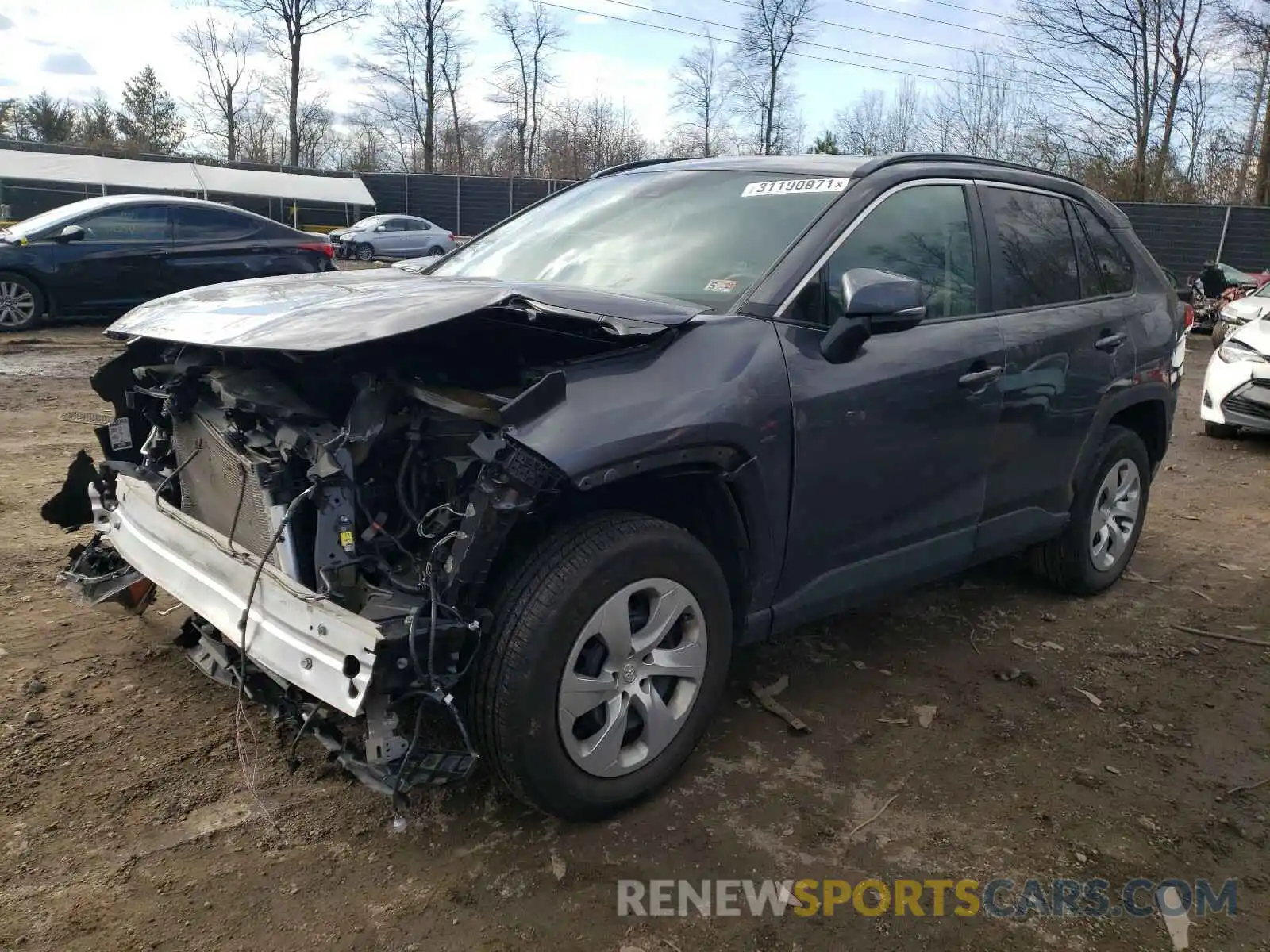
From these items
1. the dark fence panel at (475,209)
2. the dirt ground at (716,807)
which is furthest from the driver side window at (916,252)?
the dark fence panel at (475,209)

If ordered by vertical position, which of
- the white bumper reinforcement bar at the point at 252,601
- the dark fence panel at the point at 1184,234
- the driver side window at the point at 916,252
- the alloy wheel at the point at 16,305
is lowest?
the white bumper reinforcement bar at the point at 252,601

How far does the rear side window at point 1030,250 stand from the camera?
3.82 metres

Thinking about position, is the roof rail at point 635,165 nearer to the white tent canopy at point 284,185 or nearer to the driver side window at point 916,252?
the driver side window at point 916,252

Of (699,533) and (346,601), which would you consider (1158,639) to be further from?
(346,601)

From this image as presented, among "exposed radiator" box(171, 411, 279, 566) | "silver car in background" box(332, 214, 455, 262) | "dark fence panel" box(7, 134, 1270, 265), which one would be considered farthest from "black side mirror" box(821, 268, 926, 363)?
"silver car in background" box(332, 214, 455, 262)

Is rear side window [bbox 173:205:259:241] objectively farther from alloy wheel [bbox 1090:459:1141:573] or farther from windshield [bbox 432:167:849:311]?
alloy wheel [bbox 1090:459:1141:573]

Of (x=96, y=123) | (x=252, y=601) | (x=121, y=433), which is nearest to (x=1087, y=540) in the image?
(x=252, y=601)

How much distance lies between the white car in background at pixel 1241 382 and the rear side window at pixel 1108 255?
4461 millimetres

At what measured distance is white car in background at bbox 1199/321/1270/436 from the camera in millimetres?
8039

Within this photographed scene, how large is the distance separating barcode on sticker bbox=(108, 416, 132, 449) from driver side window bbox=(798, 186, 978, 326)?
2.46 m

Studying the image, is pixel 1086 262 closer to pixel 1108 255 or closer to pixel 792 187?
pixel 1108 255

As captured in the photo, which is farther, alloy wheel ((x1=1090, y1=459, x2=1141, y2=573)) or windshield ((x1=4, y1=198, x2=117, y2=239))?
windshield ((x1=4, y1=198, x2=117, y2=239))

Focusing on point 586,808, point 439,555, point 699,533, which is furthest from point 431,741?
point 699,533

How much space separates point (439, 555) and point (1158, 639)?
3.44 m
